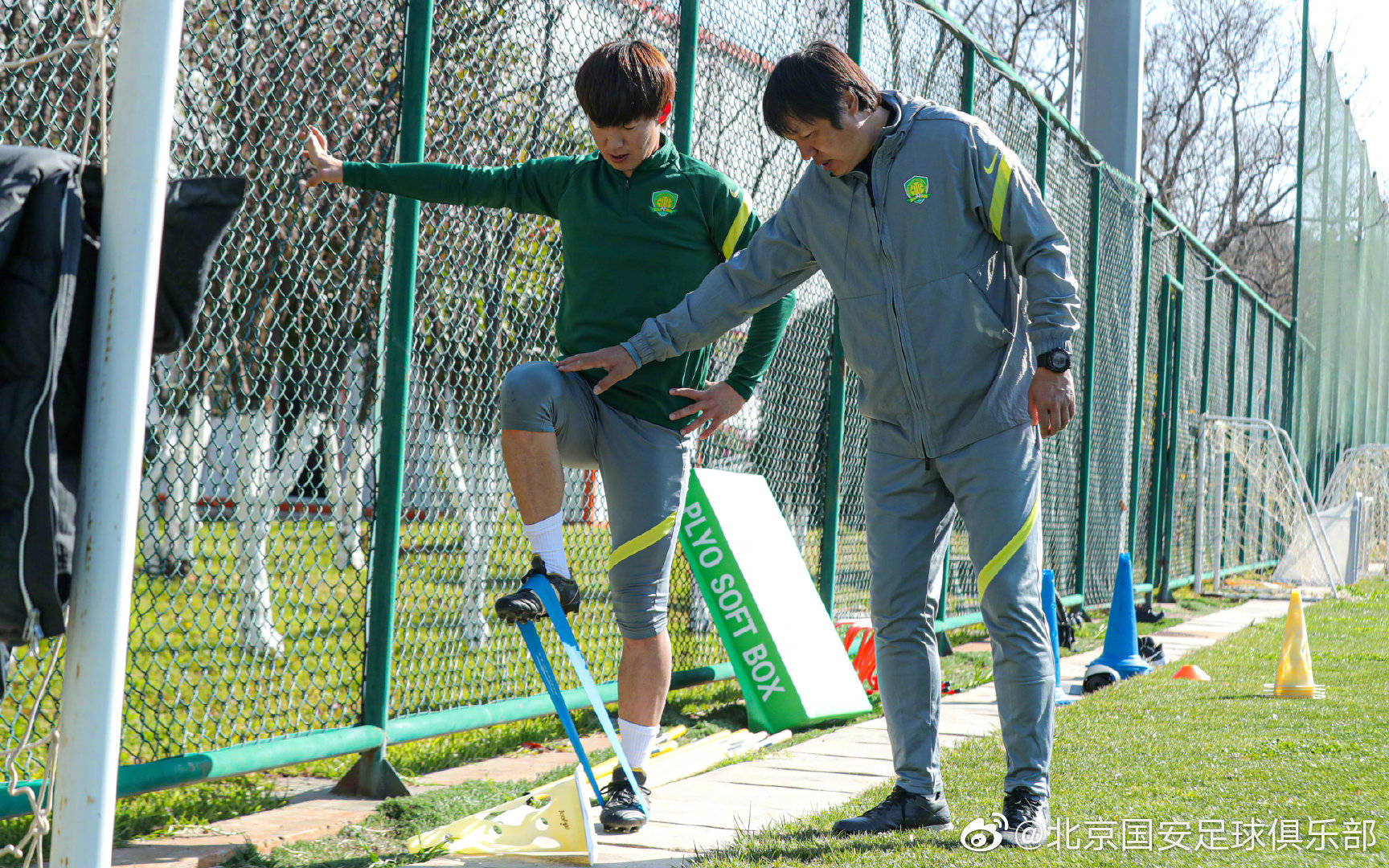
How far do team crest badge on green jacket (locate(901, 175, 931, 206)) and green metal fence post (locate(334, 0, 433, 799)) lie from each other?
153cm

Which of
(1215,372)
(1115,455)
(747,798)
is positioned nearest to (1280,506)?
(1215,372)

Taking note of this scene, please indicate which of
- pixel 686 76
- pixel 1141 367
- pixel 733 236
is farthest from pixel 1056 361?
pixel 1141 367

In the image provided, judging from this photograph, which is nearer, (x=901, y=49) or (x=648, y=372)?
(x=648, y=372)

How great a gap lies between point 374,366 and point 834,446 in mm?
2975

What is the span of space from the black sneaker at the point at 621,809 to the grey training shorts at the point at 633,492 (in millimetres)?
412

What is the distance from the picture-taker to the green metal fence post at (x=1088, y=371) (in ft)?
32.5

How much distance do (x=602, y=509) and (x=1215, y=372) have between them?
12164mm

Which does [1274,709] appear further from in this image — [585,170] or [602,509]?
[585,170]

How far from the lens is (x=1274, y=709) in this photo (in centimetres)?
560

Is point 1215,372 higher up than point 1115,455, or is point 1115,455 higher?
point 1215,372

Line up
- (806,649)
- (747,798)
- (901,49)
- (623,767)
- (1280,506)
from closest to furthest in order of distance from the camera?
(623,767) → (747,798) → (806,649) → (901,49) → (1280,506)

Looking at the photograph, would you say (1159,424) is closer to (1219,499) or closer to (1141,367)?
(1219,499)

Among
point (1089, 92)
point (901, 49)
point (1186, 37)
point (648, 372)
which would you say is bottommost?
point (648, 372)

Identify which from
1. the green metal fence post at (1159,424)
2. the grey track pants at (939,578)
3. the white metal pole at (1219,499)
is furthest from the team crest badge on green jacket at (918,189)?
the white metal pole at (1219,499)
